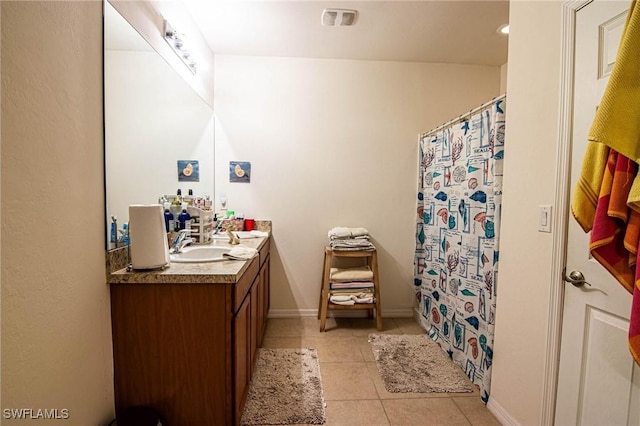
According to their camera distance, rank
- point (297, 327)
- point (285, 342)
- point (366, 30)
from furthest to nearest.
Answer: point (297, 327) → point (285, 342) → point (366, 30)

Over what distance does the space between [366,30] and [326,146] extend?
3.36 ft

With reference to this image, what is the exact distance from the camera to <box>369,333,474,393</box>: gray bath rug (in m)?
1.94

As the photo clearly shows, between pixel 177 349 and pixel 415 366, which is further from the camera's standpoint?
pixel 415 366

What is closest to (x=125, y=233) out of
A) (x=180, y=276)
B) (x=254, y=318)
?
(x=180, y=276)

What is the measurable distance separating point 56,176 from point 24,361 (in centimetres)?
58

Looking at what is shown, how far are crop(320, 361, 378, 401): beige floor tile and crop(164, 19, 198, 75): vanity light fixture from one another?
7.79ft

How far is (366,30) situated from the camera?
2.39m

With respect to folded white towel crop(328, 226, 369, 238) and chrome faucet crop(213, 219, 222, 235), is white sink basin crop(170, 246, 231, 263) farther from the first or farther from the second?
folded white towel crop(328, 226, 369, 238)

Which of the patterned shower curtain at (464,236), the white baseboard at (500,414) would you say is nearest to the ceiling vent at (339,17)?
the patterned shower curtain at (464,236)

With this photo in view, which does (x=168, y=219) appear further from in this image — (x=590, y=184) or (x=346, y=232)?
(x=590, y=184)

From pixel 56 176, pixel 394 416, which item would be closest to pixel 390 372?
pixel 394 416

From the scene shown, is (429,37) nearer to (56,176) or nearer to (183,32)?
(183,32)

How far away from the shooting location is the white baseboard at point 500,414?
1555 mm

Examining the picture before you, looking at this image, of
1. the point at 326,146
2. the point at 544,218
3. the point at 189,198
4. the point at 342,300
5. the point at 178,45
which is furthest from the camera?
the point at 326,146
